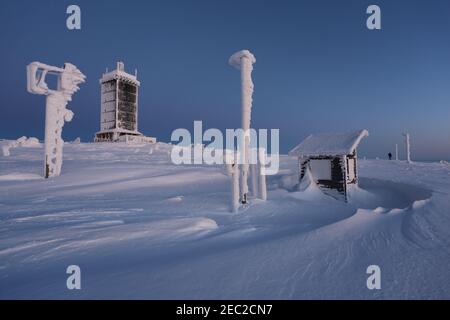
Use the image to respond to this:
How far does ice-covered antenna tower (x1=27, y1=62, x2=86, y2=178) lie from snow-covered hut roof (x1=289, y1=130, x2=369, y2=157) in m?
13.1

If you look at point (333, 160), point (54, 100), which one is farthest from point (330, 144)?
point (54, 100)

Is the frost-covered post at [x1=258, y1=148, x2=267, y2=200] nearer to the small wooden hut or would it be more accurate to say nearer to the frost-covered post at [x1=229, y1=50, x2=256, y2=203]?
the frost-covered post at [x1=229, y1=50, x2=256, y2=203]

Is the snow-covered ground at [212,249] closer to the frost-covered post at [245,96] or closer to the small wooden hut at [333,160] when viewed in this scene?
the frost-covered post at [245,96]

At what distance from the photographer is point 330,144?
14.9m

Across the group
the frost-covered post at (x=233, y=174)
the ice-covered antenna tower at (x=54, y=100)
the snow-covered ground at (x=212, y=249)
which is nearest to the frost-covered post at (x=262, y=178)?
the snow-covered ground at (x=212, y=249)

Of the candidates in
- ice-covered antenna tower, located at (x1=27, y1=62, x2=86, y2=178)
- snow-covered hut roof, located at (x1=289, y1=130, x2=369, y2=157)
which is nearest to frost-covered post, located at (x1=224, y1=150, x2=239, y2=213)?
snow-covered hut roof, located at (x1=289, y1=130, x2=369, y2=157)

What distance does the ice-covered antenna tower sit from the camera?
12633mm

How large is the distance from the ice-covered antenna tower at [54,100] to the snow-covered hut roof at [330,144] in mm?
13146

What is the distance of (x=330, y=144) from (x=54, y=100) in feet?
50.6

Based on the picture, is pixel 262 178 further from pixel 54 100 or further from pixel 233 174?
pixel 54 100

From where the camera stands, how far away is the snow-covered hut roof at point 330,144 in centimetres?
1394

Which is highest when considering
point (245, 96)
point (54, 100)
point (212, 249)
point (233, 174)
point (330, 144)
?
point (54, 100)
